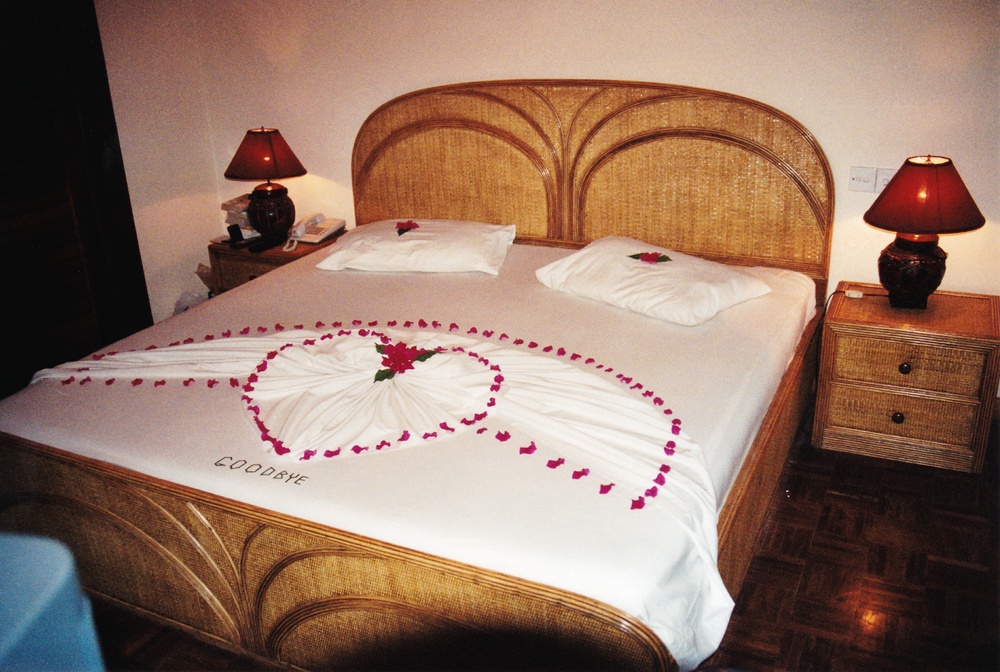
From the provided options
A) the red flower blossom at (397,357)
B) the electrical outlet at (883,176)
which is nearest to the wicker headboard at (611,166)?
the electrical outlet at (883,176)

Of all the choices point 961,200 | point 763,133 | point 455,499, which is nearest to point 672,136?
point 763,133

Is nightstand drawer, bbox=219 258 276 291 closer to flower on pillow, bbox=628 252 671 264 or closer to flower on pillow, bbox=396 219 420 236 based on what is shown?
flower on pillow, bbox=396 219 420 236

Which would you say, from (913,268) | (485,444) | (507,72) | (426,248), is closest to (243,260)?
(426,248)

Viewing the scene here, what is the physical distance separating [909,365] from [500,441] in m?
1.56

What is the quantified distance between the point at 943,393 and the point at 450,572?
1941 millimetres

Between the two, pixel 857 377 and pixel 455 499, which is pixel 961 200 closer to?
pixel 857 377

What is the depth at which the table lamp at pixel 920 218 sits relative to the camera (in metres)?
2.56

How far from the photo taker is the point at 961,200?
257 centimetres

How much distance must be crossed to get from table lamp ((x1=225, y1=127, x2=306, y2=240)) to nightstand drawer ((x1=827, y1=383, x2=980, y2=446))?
97.9 inches

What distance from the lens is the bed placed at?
5.41 feet

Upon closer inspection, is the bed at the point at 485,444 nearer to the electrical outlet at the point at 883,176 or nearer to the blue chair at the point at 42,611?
the electrical outlet at the point at 883,176

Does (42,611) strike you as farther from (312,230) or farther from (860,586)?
(312,230)

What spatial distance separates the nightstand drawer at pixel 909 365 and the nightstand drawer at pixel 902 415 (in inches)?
1.9

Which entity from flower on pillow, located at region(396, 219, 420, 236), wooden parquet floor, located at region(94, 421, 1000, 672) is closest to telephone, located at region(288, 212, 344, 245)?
flower on pillow, located at region(396, 219, 420, 236)
